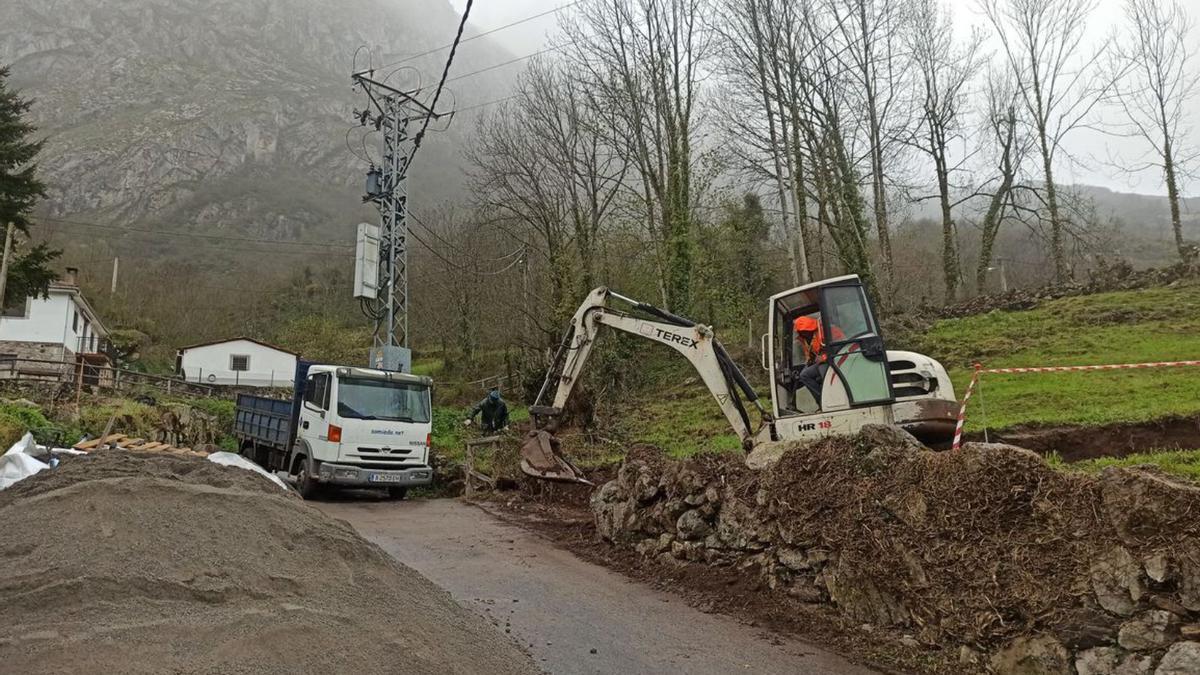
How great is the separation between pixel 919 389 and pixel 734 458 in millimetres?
2502

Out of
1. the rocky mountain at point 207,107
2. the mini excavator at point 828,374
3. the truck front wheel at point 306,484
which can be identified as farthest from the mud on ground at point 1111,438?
the rocky mountain at point 207,107

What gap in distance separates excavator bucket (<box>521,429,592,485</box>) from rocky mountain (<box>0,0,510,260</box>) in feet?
204

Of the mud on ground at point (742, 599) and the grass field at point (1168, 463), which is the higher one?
the grass field at point (1168, 463)

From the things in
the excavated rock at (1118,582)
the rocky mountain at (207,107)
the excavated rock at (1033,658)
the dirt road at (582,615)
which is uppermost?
the rocky mountain at (207,107)

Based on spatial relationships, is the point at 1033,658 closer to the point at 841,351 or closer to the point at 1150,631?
Answer: the point at 1150,631

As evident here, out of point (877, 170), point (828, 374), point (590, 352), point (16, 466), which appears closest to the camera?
point (16, 466)

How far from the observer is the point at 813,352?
786 cm

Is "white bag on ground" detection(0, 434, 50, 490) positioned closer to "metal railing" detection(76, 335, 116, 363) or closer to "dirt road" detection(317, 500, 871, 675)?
"dirt road" detection(317, 500, 871, 675)

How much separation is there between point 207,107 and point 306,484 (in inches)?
5751

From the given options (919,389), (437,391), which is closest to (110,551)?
(919,389)

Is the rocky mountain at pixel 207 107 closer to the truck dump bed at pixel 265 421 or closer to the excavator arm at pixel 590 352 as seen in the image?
the truck dump bed at pixel 265 421

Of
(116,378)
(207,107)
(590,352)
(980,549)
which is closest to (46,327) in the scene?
(116,378)

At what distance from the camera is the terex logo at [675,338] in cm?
909

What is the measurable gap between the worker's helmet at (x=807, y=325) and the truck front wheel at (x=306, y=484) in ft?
30.7
